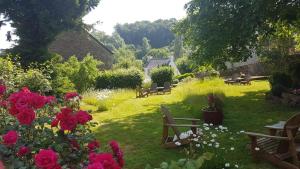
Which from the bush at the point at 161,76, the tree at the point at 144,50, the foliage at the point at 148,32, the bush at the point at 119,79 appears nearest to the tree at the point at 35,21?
the bush at the point at 119,79

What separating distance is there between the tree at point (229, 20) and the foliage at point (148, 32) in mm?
106901

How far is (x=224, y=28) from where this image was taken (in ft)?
48.3

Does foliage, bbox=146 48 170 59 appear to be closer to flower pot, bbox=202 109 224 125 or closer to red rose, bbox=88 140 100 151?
flower pot, bbox=202 109 224 125

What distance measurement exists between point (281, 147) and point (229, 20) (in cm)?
892

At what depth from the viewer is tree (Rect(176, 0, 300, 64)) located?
13.2 m

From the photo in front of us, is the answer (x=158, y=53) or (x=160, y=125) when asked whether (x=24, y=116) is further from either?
(x=158, y=53)

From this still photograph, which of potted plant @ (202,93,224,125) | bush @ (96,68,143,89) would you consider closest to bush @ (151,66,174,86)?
bush @ (96,68,143,89)

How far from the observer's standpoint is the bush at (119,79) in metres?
29.5

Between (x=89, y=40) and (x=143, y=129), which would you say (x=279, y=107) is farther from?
(x=89, y=40)

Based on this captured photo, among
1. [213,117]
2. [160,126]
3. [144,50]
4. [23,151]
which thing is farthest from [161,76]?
[144,50]

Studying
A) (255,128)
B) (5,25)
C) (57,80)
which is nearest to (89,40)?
(5,25)

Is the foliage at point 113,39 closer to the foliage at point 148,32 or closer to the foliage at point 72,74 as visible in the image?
the foliage at point 148,32

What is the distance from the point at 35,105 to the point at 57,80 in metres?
16.6

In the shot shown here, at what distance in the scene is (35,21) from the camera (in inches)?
960
